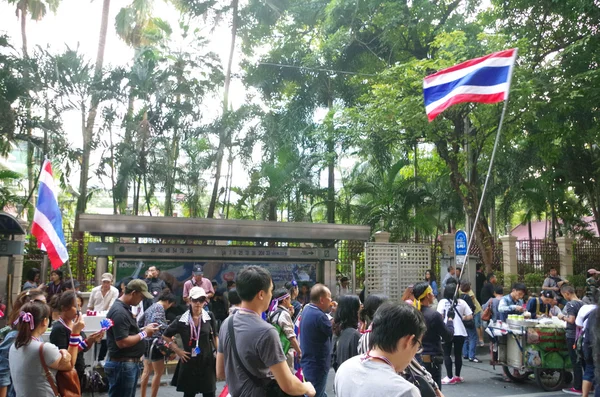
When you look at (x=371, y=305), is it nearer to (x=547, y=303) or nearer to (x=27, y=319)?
(x=27, y=319)

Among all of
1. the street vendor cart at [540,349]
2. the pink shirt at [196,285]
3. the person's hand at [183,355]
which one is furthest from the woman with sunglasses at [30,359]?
the pink shirt at [196,285]

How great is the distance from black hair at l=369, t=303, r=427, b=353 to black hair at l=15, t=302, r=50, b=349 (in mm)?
2948

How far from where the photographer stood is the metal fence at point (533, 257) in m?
19.8

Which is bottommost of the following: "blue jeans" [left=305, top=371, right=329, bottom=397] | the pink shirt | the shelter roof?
"blue jeans" [left=305, top=371, right=329, bottom=397]

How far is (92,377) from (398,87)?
12.0 metres

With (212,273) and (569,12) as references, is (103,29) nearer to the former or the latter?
(212,273)

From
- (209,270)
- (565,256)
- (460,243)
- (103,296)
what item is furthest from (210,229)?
(565,256)

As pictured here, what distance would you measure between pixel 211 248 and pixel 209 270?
556 mm

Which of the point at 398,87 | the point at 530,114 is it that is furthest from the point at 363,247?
the point at 530,114

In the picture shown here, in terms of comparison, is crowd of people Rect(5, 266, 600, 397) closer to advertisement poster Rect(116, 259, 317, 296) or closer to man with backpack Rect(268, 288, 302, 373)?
man with backpack Rect(268, 288, 302, 373)

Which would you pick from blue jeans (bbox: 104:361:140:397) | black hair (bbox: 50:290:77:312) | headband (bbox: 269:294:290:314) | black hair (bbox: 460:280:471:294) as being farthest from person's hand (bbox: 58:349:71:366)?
black hair (bbox: 460:280:471:294)

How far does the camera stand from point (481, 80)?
9047mm

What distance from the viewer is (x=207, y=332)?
6.33 metres

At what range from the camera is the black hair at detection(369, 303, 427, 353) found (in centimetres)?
266
